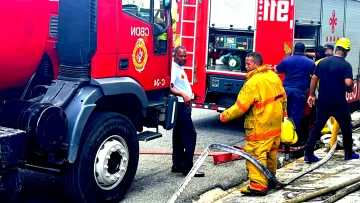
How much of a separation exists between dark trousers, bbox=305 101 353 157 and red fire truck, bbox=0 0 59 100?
3.87m

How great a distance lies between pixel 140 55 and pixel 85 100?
124 cm

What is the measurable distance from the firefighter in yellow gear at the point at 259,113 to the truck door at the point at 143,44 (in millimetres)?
1096

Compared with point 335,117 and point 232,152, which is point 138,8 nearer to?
point 232,152

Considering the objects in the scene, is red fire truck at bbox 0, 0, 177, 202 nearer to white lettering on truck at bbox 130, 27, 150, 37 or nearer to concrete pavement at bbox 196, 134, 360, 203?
white lettering on truck at bbox 130, 27, 150, 37

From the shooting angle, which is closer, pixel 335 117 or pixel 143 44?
pixel 143 44

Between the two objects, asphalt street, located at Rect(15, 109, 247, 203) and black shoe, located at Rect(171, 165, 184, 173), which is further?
A: black shoe, located at Rect(171, 165, 184, 173)

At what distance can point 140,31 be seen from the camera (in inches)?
265

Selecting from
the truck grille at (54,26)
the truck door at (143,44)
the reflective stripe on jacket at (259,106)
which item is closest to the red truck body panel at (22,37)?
the truck grille at (54,26)

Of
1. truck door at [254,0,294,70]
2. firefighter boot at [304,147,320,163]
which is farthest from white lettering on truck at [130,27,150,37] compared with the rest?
truck door at [254,0,294,70]

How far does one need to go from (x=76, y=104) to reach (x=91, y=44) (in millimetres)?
663

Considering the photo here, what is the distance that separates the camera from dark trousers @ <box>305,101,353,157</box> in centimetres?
813

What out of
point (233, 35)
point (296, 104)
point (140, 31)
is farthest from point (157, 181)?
point (233, 35)

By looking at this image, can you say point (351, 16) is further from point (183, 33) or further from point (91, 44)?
point (91, 44)

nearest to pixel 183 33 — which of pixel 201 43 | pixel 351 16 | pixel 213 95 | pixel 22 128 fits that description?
pixel 201 43
